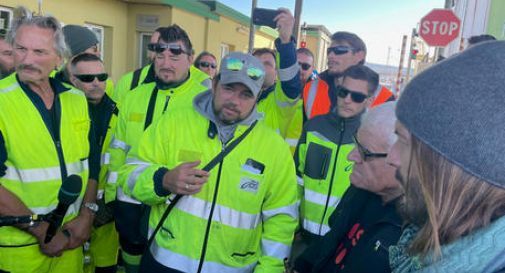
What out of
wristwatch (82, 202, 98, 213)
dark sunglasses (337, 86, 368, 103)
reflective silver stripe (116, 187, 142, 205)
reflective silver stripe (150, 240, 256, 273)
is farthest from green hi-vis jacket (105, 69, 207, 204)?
dark sunglasses (337, 86, 368, 103)

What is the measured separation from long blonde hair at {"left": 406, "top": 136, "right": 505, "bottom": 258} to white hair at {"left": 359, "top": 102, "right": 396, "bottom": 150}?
76cm

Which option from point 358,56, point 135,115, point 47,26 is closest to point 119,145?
point 135,115

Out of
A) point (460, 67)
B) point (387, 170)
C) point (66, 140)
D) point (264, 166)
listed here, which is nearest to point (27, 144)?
point (66, 140)

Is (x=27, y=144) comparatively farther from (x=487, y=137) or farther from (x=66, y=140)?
(x=487, y=137)

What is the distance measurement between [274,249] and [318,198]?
36.1 inches

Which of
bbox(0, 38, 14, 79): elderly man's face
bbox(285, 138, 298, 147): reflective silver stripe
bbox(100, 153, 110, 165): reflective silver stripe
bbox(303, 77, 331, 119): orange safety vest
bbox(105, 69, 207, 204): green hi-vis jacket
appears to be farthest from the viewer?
bbox(285, 138, 298, 147): reflective silver stripe

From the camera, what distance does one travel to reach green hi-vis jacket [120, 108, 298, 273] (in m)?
2.11

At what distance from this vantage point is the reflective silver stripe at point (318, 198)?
2.99m

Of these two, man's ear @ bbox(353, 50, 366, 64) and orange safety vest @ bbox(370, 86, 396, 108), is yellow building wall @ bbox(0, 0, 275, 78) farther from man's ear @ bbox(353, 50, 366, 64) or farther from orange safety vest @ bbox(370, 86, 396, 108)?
orange safety vest @ bbox(370, 86, 396, 108)

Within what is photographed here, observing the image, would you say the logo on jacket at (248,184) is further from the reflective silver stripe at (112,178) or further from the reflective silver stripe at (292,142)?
the reflective silver stripe at (292,142)

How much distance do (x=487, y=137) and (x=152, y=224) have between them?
1.84 metres

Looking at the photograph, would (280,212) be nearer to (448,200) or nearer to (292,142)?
(448,200)

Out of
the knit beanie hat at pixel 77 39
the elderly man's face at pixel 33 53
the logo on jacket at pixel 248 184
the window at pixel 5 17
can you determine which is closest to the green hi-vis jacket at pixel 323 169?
the logo on jacket at pixel 248 184

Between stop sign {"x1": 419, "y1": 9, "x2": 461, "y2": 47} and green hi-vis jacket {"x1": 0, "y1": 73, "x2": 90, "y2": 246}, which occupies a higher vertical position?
stop sign {"x1": 419, "y1": 9, "x2": 461, "y2": 47}
